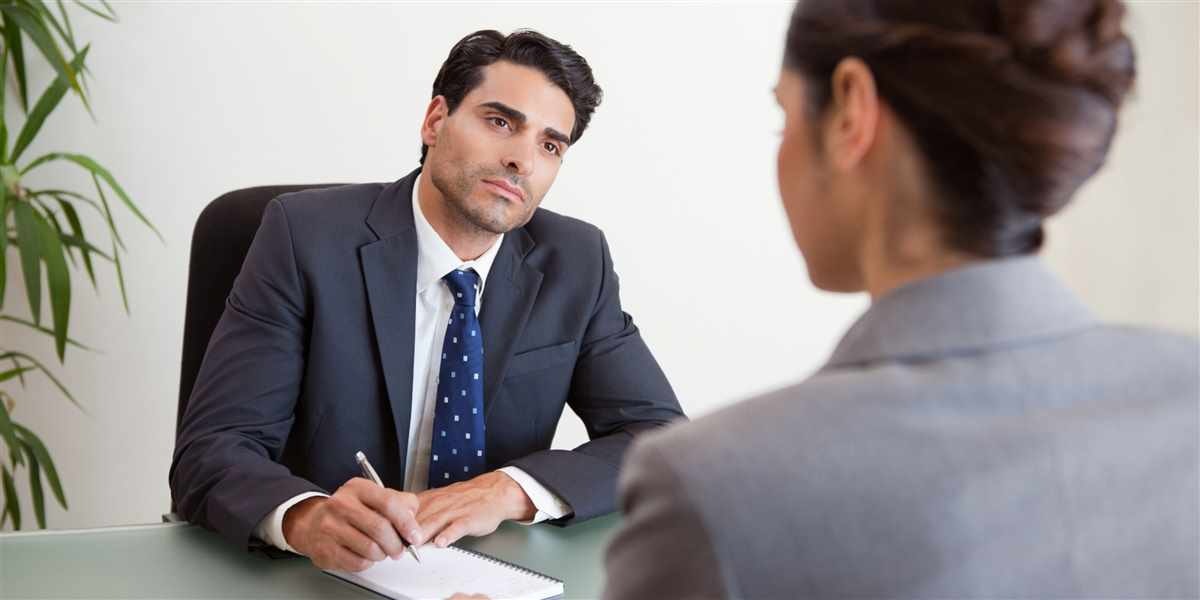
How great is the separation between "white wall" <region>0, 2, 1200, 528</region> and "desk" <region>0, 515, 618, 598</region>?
1.70m

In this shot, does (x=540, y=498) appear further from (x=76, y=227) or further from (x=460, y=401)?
(x=76, y=227)

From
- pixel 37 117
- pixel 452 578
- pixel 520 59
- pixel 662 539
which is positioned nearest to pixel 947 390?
pixel 662 539

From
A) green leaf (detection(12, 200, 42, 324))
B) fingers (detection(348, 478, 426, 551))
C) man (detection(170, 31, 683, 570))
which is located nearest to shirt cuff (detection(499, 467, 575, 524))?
man (detection(170, 31, 683, 570))

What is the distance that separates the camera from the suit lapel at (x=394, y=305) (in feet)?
6.88

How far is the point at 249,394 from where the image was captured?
1.98 metres

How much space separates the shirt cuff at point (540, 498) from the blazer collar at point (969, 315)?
998 mm

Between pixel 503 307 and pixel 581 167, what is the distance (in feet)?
4.67

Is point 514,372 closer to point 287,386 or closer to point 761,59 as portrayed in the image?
point 287,386

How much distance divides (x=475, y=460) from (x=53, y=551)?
68 centimetres

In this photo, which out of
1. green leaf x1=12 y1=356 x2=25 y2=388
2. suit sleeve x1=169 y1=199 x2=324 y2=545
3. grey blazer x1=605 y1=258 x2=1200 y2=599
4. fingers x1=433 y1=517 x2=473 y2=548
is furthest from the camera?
green leaf x1=12 y1=356 x2=25 y2=388

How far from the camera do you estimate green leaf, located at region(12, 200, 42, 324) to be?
2.81 metres

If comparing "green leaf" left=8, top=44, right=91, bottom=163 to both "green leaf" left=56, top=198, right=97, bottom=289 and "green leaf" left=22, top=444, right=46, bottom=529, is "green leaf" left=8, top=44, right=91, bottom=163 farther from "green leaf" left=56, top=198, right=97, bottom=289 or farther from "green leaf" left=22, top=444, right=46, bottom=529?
"green leaf" left=22, top=444, right=46, bottom=529

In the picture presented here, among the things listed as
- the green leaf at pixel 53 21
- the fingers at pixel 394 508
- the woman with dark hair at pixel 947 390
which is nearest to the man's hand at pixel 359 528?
the fingers at pixel 394 508

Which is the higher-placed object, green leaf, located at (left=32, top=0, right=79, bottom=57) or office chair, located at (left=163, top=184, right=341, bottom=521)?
green leaf, located at (left=32, top=0, right=79, bottom=57)
